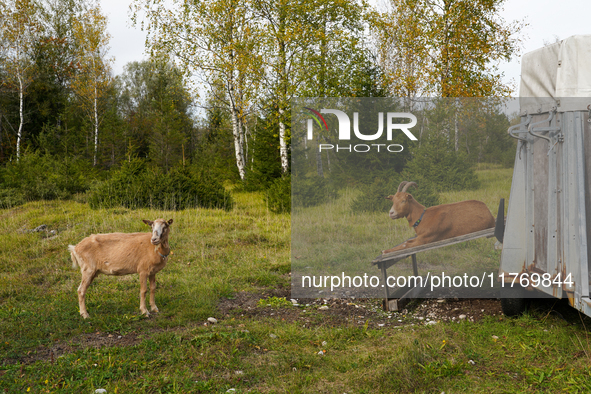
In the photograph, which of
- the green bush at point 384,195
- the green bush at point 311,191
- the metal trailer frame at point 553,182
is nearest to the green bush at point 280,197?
the green bush at point 311,191

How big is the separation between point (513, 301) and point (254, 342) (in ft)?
10.4

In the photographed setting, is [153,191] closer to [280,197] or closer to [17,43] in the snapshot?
[280,197]

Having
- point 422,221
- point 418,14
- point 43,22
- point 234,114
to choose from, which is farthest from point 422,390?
point 43,22

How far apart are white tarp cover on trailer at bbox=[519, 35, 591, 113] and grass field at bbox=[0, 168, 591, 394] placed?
130 cm

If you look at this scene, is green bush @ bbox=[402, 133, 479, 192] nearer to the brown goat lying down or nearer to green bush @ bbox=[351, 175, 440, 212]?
green bush @ bbox=[351, 175, 440, 212]

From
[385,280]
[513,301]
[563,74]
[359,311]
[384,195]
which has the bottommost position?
[359,311]

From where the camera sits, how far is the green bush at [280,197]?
12.6 meters

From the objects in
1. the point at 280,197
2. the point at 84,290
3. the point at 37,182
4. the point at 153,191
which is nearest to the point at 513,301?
the point at 84,290

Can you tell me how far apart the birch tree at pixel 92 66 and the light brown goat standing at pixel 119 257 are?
24.3m

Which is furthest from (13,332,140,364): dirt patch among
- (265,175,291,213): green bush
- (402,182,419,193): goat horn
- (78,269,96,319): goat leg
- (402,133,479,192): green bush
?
(265,175,291,213): green bush

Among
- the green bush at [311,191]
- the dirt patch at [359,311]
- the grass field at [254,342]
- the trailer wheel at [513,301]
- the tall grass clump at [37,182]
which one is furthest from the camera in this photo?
the tall grass clump at [37,182]

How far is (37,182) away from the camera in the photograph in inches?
608

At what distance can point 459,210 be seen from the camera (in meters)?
6.27

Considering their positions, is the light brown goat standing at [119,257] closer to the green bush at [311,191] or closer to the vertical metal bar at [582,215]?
the green bush at [311,191]
